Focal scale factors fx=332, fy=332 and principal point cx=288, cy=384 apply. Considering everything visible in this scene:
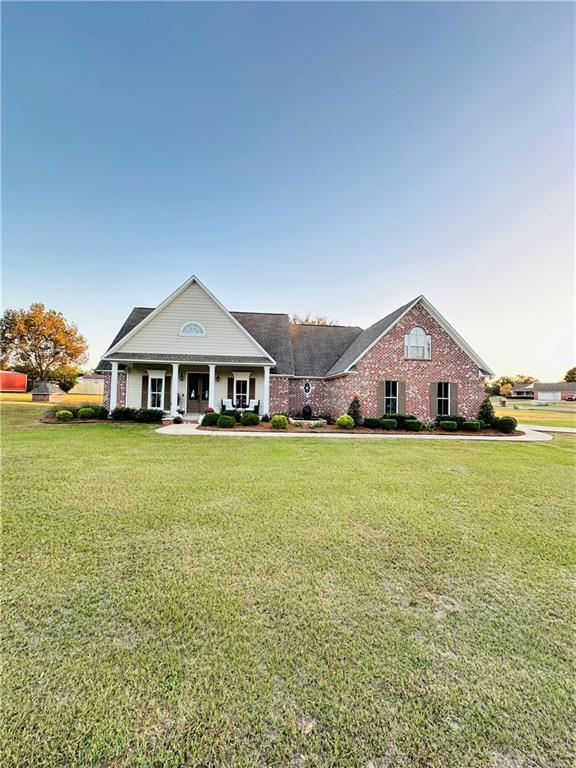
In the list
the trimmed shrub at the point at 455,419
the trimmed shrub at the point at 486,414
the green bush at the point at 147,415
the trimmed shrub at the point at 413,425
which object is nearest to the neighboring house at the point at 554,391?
the trimmed shrub at the point at 486,414

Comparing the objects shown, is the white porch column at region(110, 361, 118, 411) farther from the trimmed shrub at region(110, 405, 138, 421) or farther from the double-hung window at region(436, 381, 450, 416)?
the double-hung window at region(436, 381, 450, 416)

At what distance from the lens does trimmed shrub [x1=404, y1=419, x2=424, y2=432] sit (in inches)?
618

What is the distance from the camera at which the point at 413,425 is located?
15711 mm

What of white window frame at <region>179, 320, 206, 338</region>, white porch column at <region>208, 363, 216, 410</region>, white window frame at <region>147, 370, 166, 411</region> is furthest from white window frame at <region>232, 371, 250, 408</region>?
white window frame at <region>147, 370, 166, 411</region>

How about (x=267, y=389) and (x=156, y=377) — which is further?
(x=156, y=377)

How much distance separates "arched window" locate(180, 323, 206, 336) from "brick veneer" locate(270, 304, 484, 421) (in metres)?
7.90

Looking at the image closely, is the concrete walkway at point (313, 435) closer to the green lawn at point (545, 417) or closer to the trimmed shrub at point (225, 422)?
the trimmed shrub at point (225, 422)

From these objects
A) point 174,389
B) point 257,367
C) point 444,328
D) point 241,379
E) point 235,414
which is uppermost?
point 444,328

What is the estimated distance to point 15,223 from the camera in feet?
57.1

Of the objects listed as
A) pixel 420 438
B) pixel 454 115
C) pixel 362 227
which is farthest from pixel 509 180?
pixel 420 438

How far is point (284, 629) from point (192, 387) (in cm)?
1755

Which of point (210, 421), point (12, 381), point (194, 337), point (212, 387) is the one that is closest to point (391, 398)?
point (210, 421)

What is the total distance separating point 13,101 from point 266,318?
15.1 meters

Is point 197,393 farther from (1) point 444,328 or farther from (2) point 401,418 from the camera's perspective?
(1) point 444,328
